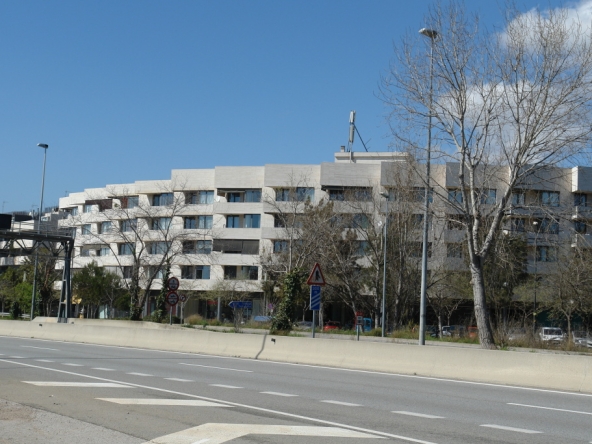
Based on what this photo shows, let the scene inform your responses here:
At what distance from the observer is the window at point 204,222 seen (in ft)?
260

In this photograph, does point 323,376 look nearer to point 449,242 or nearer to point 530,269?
point 449,242

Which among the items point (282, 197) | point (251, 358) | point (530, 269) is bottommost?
point (251, 358)

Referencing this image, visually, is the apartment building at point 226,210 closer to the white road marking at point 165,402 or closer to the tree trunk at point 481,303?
the tree trunk at point 481,303

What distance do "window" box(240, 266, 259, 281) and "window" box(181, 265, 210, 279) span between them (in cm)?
450

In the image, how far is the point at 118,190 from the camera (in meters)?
88.1

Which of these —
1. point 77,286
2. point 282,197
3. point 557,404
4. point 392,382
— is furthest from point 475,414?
point 77,286

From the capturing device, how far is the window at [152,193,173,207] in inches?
3228

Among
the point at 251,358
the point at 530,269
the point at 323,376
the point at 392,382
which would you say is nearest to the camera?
the point at 392,382

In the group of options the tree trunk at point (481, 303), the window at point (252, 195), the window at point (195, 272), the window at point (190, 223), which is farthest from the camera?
the window at point (190, 223)

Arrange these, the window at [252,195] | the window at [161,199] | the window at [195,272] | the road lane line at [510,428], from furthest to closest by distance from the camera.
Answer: the window at [161,199] < the window at [195,272] < the window at [252,195] < the road lane line at [510,428]

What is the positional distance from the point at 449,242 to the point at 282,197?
23.7 metres

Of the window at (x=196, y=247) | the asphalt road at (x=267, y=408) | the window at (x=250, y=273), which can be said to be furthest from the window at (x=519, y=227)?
the window at (x=196, y=247)

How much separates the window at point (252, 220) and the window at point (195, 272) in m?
6.14

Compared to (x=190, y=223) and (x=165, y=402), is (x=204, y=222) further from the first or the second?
(x=165, y=402)
